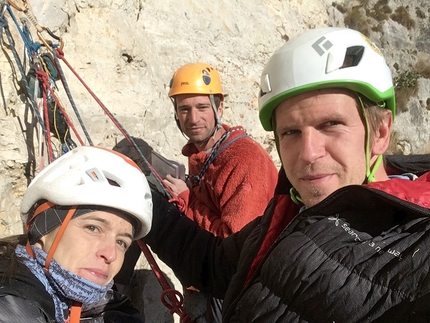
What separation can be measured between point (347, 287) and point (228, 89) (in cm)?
706

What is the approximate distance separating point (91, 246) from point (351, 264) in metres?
1.47

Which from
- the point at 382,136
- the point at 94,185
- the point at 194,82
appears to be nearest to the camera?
the point at 382,136

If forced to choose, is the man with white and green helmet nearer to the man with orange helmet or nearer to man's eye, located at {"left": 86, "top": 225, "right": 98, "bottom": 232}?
the man with orange helmet

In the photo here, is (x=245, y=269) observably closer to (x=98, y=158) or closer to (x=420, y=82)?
(x=98, y=158)

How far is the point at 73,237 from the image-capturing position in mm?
2203

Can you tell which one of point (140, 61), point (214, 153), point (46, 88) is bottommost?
point (214, 153)

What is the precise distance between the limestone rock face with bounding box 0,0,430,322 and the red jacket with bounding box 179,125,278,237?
125 cm

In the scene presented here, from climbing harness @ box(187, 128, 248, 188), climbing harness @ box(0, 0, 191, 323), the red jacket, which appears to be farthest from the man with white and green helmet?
climbing harness @ box(187, 128, 248, 188)

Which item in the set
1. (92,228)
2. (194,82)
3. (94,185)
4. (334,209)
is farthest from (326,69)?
(194,82)

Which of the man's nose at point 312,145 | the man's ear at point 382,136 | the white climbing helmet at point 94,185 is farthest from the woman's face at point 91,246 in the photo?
the man's ear at point 382,136

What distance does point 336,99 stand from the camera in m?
1.87

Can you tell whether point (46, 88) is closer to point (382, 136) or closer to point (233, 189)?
point (233, 189)

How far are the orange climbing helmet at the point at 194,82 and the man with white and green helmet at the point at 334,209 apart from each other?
223 centimetres

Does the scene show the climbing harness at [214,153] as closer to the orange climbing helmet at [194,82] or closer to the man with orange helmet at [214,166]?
the man with orange helmet at [214,166]
